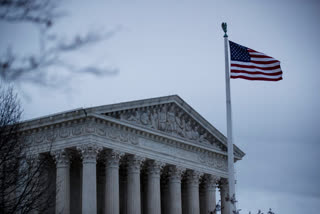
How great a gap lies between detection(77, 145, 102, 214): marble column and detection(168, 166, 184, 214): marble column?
10.7 m

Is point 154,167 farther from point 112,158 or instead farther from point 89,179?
point 89,179

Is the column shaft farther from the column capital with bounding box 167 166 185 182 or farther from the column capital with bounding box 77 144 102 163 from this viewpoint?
the column capital with bounding box 77 144 102 163

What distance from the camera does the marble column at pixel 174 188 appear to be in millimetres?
59656

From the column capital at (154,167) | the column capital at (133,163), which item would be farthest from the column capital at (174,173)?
the column capital at (133,163)

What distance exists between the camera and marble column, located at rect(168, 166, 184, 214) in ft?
196

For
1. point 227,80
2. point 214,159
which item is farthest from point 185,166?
point 227,80

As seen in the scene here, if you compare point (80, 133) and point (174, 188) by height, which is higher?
point (80, 133)

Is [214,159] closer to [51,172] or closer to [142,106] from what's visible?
[142,106]

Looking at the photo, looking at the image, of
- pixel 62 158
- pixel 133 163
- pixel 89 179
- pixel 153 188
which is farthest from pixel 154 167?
pixel 62 158

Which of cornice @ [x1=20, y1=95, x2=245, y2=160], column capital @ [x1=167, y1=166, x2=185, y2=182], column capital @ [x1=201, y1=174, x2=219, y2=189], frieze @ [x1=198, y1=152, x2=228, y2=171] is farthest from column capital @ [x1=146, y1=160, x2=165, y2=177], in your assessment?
column capital @ [x1=201, y1=174, x2=219, y2=189]

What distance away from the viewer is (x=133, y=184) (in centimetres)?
5506

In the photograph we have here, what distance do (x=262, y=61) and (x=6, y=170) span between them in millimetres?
17822

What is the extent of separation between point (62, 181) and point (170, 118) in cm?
1281

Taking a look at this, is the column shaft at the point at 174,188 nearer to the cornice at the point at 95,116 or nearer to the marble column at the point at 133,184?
the cornice at the point at 95,116
